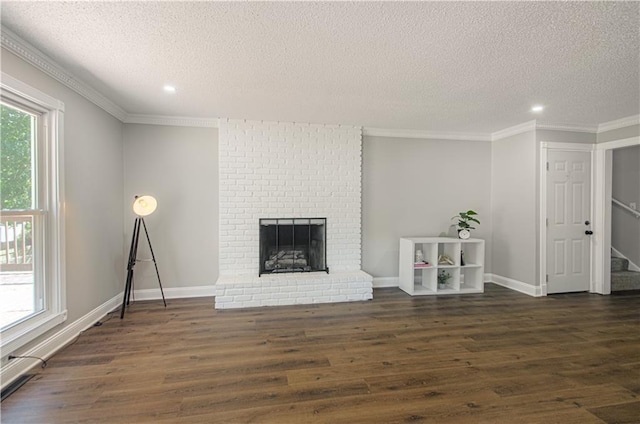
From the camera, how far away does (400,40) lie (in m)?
2.02

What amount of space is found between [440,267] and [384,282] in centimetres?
86

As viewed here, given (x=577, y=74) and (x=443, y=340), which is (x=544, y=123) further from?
(x=443, y=340)

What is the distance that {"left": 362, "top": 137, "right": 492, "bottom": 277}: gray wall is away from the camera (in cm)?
445

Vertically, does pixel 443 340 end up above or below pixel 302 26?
below

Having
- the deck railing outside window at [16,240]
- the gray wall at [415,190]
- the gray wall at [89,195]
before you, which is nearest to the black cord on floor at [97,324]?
the gray wall at [89,195]

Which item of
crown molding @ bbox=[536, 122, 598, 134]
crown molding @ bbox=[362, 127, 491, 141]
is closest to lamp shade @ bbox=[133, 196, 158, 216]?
crown molding @ bbox=[362, 127, 491, 141]

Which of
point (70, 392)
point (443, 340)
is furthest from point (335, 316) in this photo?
point (70, 392)

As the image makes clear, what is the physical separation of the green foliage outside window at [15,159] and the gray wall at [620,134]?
654cm

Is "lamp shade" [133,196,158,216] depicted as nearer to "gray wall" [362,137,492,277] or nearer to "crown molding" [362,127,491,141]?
"gray wall" [362,137,492,277]

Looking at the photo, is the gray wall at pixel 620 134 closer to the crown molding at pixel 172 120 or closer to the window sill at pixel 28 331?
the crown molding at pixel 172 120

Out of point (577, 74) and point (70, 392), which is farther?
point (577, 74)

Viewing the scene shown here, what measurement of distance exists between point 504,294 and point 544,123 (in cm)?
244

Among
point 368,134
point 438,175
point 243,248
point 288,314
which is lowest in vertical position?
point 288,314

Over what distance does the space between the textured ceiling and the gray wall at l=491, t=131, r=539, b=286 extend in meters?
0.81
